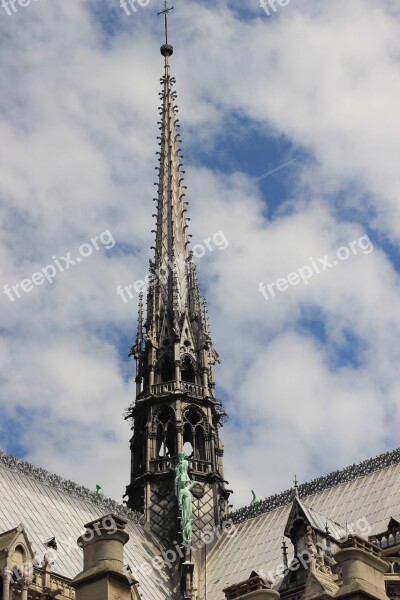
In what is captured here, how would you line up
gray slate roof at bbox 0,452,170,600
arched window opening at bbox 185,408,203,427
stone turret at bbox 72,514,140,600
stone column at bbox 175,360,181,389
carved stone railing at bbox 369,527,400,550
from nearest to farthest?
stone turret at bbox 72,514,140,600 < carved stone railing at bbox 369,527,400,550 < gray slate roof at bbox 0,452,170,600 < arched window opening at bbox 185,408,203,427 < stone column at bbox 175,360,181,389

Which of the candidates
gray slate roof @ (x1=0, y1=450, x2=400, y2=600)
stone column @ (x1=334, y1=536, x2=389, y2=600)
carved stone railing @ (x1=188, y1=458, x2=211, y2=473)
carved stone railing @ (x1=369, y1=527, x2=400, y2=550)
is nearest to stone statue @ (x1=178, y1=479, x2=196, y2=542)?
gray slate roof @ (x1=0, y1=450, x2=400, y2=600)

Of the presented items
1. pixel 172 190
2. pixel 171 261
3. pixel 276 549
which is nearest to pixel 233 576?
pixel 276 549

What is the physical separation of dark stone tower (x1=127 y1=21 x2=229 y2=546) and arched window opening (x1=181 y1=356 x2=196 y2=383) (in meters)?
0.05

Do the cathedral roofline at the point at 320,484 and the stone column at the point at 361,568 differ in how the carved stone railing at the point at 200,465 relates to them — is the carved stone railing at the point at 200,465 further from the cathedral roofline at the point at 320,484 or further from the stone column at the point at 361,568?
the stone column at the point at 361,568

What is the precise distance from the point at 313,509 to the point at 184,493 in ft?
22.3

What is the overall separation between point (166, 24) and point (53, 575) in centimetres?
4799

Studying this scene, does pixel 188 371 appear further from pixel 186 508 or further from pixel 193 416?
pixel 186 508

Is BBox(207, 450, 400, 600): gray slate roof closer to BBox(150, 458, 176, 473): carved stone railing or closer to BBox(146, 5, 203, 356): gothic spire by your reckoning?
BBox(150, 458, 176, 473): carved stone railing

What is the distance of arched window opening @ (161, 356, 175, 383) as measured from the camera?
5828 cm

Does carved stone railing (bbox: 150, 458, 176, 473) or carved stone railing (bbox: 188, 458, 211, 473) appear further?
carved stone railing (bbox: 188, 458, 211, 473)

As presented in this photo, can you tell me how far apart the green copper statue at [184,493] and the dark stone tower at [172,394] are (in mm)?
534

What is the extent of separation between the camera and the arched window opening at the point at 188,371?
2298 inches

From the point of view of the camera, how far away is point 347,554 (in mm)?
19359

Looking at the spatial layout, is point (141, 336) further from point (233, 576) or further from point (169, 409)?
point (233, 576)
